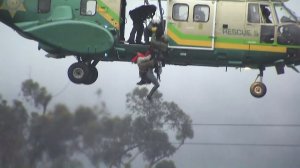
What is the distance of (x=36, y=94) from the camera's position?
79688 millimetres

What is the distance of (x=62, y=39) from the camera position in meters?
77.9

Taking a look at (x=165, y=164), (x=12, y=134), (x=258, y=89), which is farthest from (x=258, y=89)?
(x=12, y=134)

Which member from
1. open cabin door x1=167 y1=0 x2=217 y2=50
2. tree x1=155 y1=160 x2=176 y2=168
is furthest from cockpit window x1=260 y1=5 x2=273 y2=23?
tree x1=155 y1=160 x2=176 y2=168

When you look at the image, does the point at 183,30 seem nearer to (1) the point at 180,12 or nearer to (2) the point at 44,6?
(1) the point at 180,12

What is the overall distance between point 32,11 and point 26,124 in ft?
12.4

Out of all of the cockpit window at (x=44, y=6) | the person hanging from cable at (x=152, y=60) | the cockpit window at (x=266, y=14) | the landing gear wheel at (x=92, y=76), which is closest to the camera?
the person hanging from cable at (x=152, y=60)

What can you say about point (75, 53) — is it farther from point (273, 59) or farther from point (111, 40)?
point (273, 59)

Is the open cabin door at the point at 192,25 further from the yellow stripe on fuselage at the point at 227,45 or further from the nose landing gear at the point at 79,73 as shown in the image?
the nose landing gear at the point at 79,73

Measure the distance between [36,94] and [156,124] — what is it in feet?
13.6

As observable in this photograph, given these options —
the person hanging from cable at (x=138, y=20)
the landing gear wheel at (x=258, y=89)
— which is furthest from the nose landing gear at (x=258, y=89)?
the person hanging from cable at (x=138, y=20)

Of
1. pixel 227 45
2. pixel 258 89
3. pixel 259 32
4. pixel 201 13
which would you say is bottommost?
pixel 258 89

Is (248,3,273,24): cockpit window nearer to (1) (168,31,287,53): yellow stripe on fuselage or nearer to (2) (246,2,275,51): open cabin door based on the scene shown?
(2) (246,2,275,51): open cabin door

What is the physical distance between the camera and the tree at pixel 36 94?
3120 inches

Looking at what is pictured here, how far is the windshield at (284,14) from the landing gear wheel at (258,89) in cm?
221
